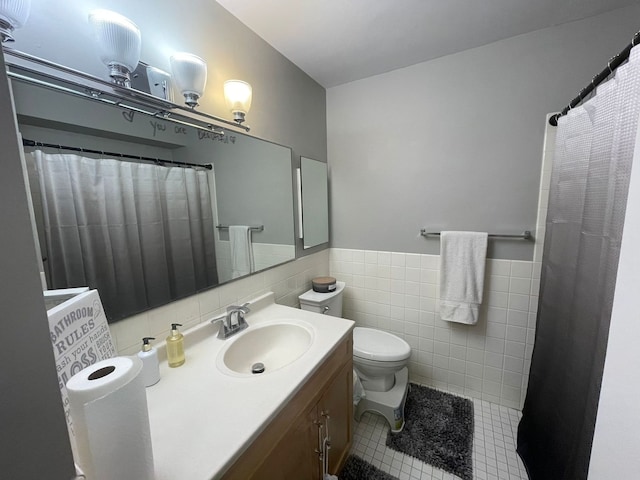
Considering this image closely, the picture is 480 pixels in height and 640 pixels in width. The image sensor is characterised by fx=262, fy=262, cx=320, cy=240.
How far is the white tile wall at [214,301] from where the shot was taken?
929 millimetres

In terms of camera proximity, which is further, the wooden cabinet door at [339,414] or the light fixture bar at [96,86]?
the wooden cabinet door at [339,414]

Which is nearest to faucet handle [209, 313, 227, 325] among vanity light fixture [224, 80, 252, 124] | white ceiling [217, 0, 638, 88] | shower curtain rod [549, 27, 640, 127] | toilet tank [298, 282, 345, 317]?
toilet tank [298, 282, 345, 317]

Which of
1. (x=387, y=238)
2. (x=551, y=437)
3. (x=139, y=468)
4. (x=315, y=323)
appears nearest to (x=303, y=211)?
(x=387, y=238)

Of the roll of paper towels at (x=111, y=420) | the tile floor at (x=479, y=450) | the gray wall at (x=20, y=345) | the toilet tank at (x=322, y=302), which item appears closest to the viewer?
the gray wall at (x=20, y=345)

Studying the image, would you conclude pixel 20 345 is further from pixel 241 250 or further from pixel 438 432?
pixel 438 432

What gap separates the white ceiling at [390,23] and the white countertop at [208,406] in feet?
5.02

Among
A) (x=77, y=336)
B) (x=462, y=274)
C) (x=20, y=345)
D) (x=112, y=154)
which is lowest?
(x=462, y=274)

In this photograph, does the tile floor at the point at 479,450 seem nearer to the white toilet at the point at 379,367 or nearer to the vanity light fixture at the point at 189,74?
the white toilet at the point at 379,367

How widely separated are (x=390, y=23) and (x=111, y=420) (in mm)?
1840

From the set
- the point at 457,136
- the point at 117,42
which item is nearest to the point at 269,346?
the point at 117,42

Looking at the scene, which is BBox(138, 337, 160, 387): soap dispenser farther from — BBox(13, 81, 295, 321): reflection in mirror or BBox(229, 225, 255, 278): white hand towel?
BBox(229, 225, 255, 278): white hand towel

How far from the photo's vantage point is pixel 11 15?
616mm

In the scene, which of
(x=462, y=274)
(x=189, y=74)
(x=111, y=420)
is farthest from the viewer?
(x=462, y=274)

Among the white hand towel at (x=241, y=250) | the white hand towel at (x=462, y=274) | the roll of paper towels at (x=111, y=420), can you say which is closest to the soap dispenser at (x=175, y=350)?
the white hand towel at (x=241, y=250)
